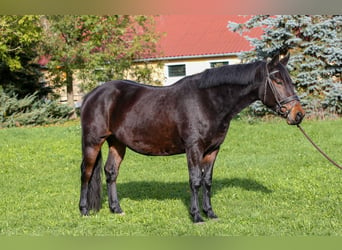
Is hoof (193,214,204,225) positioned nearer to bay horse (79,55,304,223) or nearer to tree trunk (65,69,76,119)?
bay horse (79,55,304,223)

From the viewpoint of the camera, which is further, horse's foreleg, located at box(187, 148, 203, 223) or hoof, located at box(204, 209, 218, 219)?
hoof, located at box(204, 209, 218, 219)

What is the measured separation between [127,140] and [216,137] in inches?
51.6

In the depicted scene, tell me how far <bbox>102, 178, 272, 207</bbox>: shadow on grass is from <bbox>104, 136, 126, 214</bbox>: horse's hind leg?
1.81 ft

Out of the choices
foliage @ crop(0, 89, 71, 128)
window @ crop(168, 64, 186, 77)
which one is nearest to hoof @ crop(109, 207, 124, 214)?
foliage @ crop(0, 89, 71, 128)

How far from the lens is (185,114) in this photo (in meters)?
5.90

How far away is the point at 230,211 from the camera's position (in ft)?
21.2

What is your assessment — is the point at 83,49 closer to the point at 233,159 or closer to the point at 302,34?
the point at 302,34

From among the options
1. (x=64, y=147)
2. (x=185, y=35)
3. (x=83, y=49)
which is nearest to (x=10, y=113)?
(x=83, y=49)

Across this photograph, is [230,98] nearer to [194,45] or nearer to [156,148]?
[156,148]

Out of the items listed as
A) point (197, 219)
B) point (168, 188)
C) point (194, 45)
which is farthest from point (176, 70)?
point (197, 219)

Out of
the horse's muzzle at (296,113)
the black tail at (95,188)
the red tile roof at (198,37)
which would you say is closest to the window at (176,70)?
the red tile roof at (198,37)

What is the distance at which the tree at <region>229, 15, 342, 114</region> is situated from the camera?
56.9ft

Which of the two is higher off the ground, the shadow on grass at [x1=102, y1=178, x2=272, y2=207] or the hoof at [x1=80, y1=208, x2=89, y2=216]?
the hoof at [x1=80, y1=208, x2=89, y2=216]

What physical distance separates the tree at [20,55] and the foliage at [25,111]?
70cm
